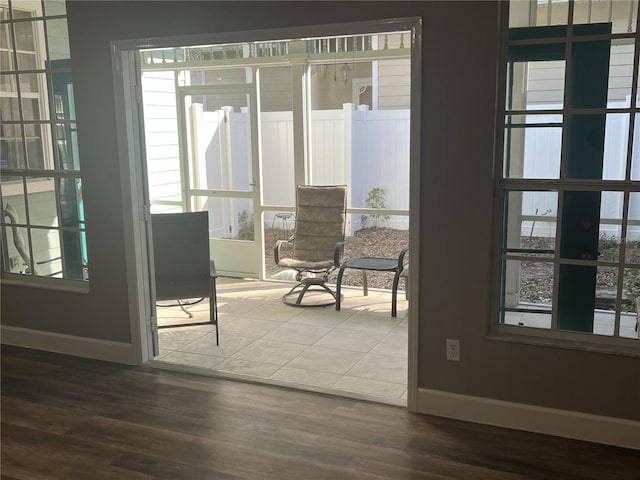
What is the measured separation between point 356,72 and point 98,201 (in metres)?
2.90

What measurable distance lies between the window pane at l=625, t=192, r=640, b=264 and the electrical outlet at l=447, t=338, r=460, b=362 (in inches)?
36.7

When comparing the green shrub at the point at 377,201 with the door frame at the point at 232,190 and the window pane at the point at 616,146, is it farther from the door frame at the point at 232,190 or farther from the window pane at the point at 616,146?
the window pane at the point at 616,146

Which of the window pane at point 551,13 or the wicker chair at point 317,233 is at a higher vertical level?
the window pane at point 551,13

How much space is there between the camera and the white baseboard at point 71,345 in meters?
4.15

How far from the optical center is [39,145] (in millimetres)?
4289

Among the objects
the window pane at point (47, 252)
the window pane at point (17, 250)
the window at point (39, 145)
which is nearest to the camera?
the window at point (39, 145)

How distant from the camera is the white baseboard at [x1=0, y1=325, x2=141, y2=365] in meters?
4.15

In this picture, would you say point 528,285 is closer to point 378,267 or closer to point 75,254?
point 378,267

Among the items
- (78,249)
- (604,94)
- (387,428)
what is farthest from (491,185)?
(78,249)

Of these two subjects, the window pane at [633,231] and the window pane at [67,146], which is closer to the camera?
the window pane at [633,231]

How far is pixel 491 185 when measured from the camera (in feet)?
10.0

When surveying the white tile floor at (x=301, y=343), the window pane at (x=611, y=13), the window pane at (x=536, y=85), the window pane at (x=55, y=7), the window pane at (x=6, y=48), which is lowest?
the white tile floor at (x=301, y=343)

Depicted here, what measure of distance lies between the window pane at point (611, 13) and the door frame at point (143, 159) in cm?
75

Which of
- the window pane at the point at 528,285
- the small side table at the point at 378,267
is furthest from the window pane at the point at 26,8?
the window pane at the point at 528,285
